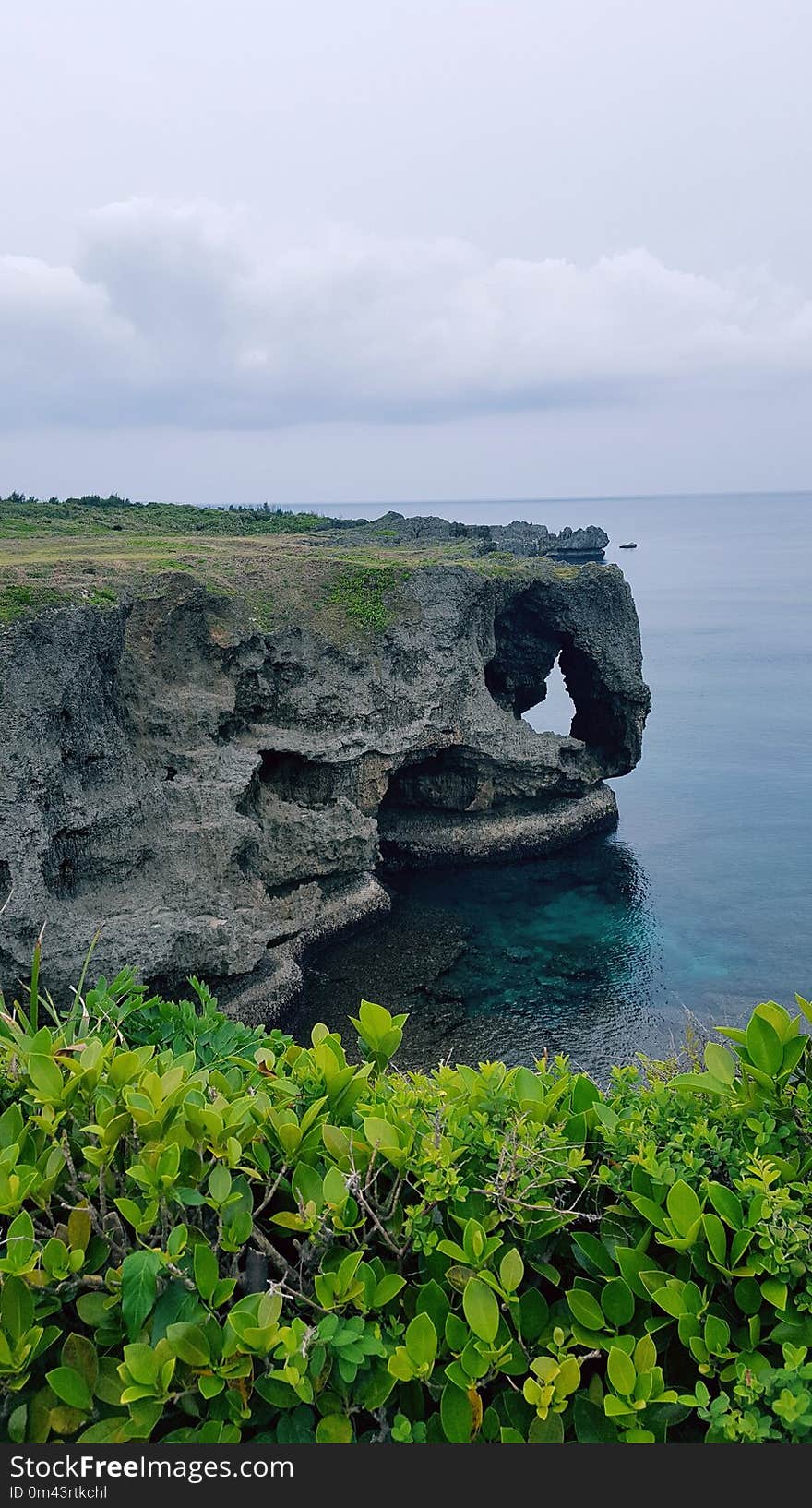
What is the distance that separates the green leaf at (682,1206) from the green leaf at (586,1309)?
0.61 metres

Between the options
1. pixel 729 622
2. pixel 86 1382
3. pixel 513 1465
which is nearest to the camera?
pixel 513 1465

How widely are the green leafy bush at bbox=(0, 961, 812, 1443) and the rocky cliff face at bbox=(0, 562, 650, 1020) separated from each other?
1950 cm

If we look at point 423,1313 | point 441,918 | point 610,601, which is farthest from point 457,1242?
point 610,601

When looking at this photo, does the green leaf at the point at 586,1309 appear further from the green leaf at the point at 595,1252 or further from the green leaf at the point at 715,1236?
the green leaf at the point at 715,1236

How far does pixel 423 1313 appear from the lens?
502cm

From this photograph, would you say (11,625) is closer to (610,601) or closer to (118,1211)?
(118,1211)

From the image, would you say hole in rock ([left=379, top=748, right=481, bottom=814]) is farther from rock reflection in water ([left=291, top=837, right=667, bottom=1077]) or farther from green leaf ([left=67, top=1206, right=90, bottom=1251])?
green leaf ([left=67, top=1206, right=90, bottom=1251])

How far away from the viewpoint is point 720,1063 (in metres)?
6.11

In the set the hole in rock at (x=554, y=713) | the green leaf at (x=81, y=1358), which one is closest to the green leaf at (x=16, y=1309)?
the green leaf at (x=81, y=1358)

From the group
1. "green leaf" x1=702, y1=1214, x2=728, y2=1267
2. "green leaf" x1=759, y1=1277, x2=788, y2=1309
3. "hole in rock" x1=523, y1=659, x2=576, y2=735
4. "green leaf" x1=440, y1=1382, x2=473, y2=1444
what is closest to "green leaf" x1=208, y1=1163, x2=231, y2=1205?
"green leaf" x1=440, y1=1382, x2=473, y2=1444

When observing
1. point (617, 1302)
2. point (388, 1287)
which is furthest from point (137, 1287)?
point (617, 1302)

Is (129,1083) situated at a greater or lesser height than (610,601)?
lesser

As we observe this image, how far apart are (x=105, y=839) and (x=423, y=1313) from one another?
23636mm

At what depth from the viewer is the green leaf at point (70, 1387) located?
15.8 ft
